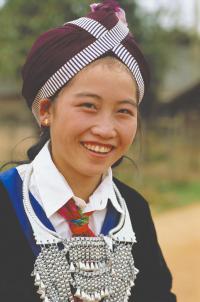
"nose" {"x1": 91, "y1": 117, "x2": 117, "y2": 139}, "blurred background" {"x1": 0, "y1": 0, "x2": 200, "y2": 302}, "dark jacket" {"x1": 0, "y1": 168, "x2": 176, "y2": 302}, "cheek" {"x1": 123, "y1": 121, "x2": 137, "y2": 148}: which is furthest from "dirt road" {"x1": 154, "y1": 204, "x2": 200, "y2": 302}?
"nose" {"x1": 91, "y1": 117, "x2": 117, "y2": 139}

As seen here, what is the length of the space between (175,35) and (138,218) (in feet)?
48.9

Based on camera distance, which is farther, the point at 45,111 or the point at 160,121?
the point at 160,121

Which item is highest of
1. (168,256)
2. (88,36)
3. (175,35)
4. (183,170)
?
(88,36)

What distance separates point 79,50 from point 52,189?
0.45m

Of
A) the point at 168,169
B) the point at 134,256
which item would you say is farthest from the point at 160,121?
the point at 134,256

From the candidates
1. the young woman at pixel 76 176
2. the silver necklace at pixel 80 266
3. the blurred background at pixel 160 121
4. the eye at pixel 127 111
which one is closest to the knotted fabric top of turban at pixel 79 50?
the young woman at pixel 76 176

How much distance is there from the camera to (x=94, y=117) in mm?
1685

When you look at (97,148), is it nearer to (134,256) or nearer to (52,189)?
(52,189)

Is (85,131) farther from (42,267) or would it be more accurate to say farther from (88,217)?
(42,267)

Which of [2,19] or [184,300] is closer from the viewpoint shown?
[184,300]

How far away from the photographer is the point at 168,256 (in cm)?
679

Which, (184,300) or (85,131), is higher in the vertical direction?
(85,131)

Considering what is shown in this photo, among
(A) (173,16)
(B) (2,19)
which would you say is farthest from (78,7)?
(A) (173,16)

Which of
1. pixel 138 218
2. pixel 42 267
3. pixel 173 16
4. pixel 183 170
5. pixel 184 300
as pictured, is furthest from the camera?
pixel 183 170
